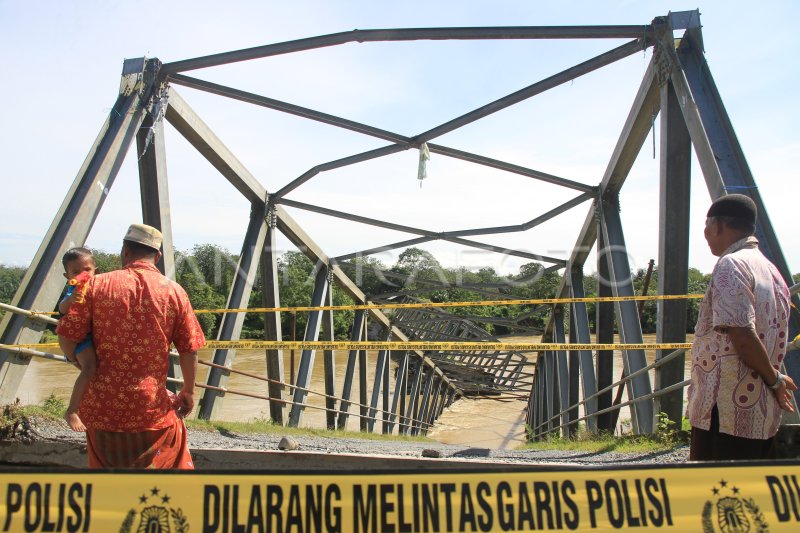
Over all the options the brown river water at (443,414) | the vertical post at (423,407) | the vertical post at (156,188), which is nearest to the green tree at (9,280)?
the brown river water at (443,414)

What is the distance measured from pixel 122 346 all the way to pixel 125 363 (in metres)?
0.09

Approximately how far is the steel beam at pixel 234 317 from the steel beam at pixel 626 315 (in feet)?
16.5

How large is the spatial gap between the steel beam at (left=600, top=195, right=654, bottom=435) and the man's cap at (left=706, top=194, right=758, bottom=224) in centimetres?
398

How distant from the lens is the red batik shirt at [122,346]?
2980 mm

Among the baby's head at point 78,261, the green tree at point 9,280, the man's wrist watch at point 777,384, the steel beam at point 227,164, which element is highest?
the green tree at point 9,280

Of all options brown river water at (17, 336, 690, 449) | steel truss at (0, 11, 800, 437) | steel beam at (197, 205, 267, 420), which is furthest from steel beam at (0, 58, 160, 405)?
brown river water at (17, 336, 690, 449)

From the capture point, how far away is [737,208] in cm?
295

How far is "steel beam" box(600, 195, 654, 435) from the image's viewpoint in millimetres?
6629

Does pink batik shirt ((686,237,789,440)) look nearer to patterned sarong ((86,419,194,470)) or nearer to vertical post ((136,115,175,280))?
patterned sarong ((86,419,194,470))

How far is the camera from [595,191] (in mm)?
8961

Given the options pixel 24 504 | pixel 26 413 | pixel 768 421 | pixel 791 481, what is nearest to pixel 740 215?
pixel 768 421

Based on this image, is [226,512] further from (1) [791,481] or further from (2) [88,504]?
(1) [791,481]

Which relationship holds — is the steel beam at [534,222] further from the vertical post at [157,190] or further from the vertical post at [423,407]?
the vertical post at [423,407]

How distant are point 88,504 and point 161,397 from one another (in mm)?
805
